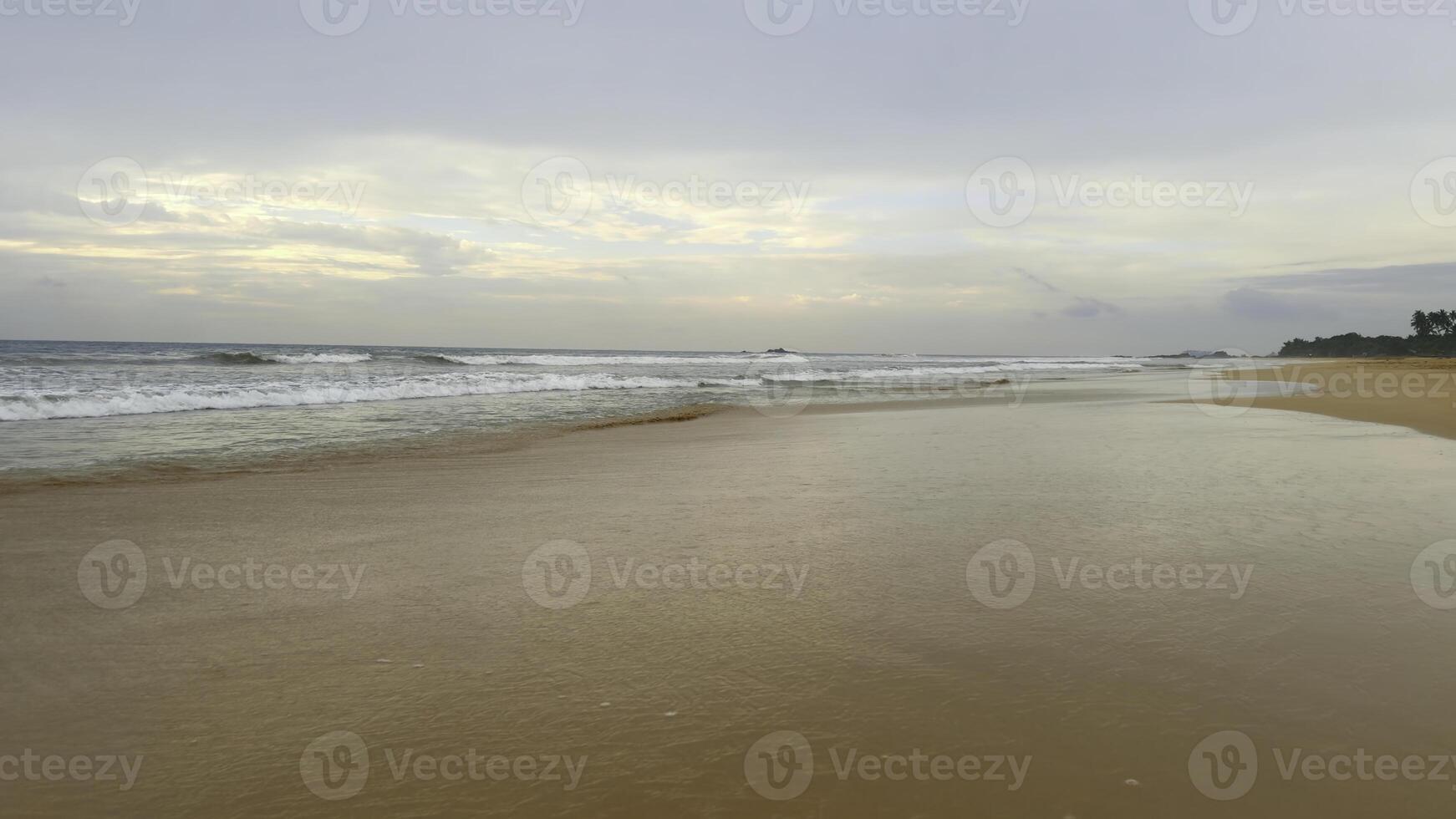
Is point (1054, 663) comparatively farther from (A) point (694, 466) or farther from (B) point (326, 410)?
(B) point (326, 410)

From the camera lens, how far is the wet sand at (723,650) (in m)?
2.54

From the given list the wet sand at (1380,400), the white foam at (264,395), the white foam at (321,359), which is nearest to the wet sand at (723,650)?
the wet sand at (1380,400)

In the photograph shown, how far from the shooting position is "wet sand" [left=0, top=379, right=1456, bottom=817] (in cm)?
254

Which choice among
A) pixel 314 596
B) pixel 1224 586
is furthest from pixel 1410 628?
pixel 314 596

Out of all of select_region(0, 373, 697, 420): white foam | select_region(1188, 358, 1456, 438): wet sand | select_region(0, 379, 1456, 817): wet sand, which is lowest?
select_region(0, 379, 1456, 817): wet sand

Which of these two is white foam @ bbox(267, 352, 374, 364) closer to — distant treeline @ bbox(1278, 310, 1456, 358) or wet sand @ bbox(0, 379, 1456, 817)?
wet sand @ bbox(0, 379, 1456, 817)

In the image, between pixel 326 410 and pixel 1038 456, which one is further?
pixel 326 410

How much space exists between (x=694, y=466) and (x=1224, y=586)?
5.90 meters

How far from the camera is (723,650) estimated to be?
141 inches

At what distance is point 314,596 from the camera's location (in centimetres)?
441

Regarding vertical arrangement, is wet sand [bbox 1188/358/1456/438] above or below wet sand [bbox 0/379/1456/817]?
above

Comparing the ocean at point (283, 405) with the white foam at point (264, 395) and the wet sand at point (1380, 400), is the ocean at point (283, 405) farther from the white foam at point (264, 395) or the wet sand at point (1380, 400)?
the wet sand at point (1380, 400)

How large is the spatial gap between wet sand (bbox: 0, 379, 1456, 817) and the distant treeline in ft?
324

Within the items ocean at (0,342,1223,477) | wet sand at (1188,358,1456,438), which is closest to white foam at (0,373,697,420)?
ocean at (0,342,1223,477)
